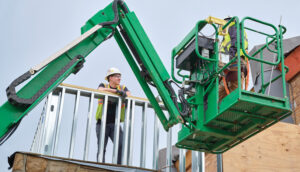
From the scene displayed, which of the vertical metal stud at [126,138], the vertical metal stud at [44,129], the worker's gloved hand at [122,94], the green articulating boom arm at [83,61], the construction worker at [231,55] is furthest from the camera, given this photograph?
the worker's gloved hand at [122,94]

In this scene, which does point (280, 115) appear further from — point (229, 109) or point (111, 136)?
point (111, 136)

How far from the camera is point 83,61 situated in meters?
8.69

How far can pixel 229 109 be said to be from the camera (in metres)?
7.84

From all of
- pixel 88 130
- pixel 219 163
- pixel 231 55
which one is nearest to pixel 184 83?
pixel 231 55

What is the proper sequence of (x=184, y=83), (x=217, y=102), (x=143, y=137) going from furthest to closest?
1. (x=143, y=137)
2. (x=184, y=83)
3. (x=217, y=102)

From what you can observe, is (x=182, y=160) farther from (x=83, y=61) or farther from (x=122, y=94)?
(x=83, y=61)

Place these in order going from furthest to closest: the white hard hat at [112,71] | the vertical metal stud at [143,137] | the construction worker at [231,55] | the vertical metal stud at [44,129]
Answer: the white hard hat at [112,71]
the vertical metal stud at [143,137]
the vertical metal stud at [44,129]
the construction worker at [231,55]

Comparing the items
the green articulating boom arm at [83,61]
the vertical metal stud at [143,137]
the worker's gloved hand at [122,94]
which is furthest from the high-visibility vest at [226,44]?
the worker's gloved hand at [122,94]

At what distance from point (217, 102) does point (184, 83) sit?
3.41 ft

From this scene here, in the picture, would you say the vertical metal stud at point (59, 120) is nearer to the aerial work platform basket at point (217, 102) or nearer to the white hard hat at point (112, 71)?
the white hard hat at point (112, 71)

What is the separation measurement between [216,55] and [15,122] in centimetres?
340

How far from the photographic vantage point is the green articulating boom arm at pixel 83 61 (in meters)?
7.78

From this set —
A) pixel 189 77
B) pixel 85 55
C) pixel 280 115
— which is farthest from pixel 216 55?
pixel 85 55

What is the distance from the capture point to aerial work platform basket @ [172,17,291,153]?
787 cm
